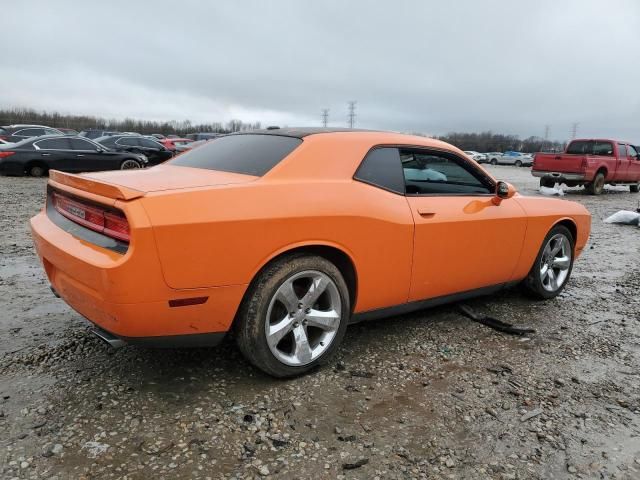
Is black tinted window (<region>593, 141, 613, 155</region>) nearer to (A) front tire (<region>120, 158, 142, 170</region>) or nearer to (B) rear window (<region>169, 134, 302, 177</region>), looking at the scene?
(A) front tire (<region>120, 158, 142, 170</region>)

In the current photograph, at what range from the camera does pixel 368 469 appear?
2174 mm

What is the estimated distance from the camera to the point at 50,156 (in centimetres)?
1387

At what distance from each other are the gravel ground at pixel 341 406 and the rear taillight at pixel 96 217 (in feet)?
2.92

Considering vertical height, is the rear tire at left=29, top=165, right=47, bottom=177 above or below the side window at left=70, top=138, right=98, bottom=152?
below

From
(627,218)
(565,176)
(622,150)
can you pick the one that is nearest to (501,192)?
(627,218)

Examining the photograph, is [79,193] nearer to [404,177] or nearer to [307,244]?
[307,244]

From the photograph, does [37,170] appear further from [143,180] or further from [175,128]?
[175,128]

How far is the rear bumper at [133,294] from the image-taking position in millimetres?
2291

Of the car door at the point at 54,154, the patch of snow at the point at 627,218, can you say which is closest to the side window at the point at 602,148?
the patch of snow at the point at 627,218

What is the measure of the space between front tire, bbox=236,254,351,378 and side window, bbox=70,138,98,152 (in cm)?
1326

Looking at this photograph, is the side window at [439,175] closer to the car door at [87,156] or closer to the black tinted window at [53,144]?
the car door at [87,156]

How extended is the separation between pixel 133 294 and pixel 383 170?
178 cm

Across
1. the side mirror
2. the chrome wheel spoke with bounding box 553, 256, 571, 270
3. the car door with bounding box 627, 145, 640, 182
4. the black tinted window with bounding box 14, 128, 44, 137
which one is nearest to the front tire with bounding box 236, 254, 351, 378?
the side mirror

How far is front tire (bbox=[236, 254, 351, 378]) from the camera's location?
2.68 m
